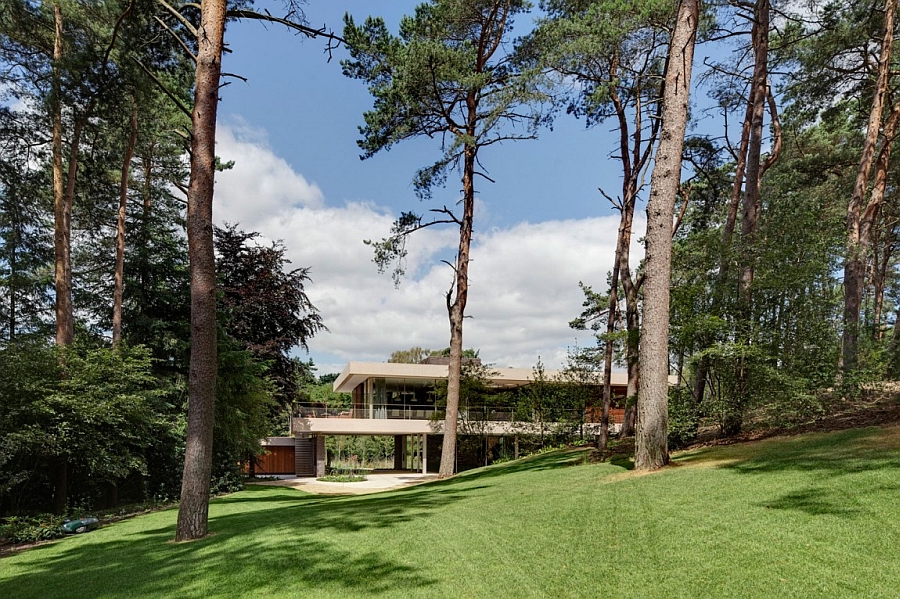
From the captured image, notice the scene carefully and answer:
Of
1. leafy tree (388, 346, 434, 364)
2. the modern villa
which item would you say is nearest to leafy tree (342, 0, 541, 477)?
the modern villa

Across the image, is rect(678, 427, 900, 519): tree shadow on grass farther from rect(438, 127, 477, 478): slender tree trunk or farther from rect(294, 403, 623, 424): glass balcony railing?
rect(294, 403, 623, 424): glass balcony railing

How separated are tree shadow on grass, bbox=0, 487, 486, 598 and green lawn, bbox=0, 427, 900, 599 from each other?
24 mm

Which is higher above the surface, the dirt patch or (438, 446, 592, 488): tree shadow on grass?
the dirt patch

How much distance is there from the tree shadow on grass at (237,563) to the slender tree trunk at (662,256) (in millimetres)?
3338

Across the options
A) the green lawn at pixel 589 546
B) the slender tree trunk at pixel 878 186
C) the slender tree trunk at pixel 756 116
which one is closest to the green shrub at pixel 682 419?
the green lawn at pixel 589 546

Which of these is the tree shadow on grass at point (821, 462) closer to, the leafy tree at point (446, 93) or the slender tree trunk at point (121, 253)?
the leafy tree at point (446, 93)

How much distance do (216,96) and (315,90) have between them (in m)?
7.76

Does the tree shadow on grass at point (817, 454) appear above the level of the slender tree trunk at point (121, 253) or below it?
below

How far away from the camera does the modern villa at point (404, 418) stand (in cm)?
2130

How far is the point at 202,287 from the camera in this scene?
716 centimetres

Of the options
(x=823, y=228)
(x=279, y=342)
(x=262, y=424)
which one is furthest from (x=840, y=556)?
(x=279, y=342)

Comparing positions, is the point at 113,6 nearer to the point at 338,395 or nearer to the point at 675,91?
the point at 675,91

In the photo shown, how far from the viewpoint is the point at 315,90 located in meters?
14.8

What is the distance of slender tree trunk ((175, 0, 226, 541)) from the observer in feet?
22.6
